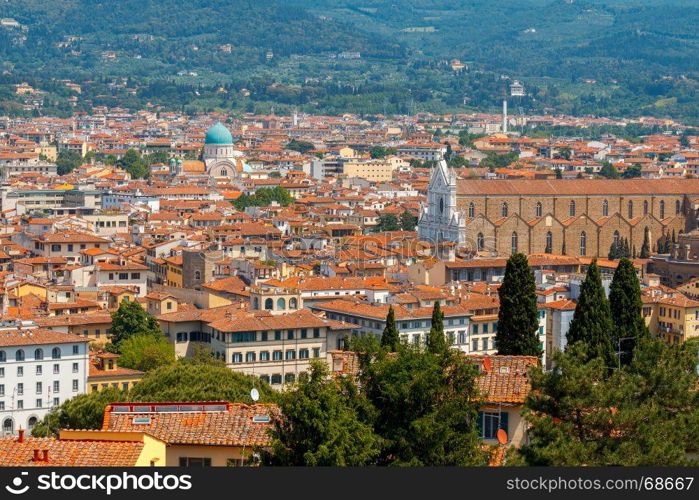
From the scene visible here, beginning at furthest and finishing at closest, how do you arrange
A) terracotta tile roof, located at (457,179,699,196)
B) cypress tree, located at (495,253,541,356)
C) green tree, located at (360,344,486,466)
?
terracotta tile roof, located at (457,179,699,196) → cypress tree, located at (495,253,541,356) → green tree, located at (360,344,486,466)

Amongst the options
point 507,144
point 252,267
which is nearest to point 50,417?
point 252,267

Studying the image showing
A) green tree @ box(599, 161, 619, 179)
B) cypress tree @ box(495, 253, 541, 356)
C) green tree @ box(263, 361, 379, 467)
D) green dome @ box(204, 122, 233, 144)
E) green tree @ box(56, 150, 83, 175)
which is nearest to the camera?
green tree @ box(263, 361, 379, 467)

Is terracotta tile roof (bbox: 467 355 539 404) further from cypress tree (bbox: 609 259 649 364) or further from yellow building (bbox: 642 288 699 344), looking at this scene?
yellow building (bbox: 642 288 699 344)

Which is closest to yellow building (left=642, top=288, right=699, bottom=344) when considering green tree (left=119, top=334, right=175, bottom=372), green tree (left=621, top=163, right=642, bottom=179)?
green tree (left=119, top=334, right=175, bottom=372)

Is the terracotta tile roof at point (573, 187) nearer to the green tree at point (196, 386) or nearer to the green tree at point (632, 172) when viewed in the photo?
the green tree at point (632, 172)

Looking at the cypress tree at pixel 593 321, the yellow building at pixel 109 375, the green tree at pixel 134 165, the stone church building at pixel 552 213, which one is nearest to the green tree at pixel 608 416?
the cypress tree at pixel 593 321

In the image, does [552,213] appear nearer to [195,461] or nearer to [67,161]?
[195,461]
